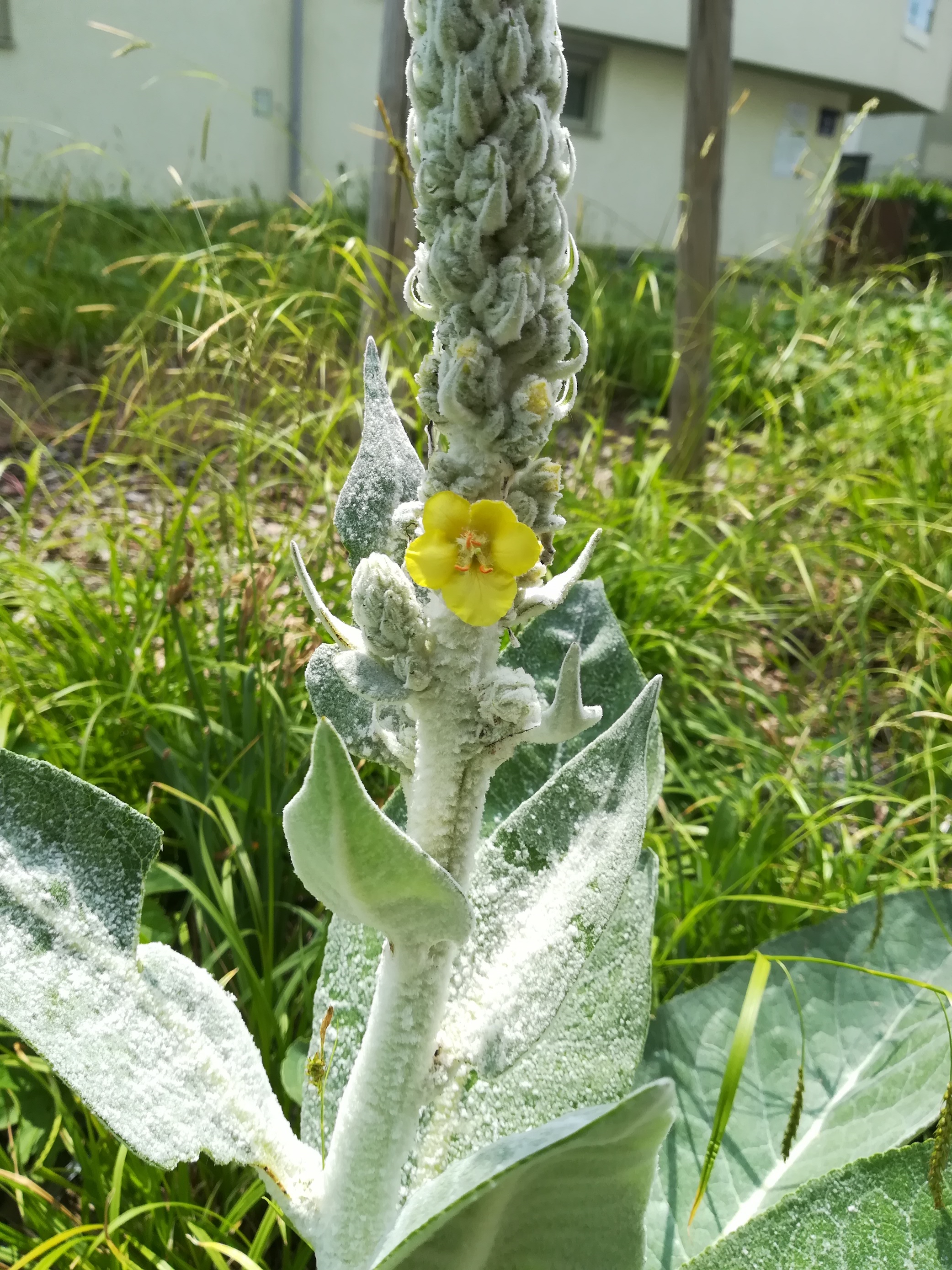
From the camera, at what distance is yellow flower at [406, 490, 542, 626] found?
458 millimetres

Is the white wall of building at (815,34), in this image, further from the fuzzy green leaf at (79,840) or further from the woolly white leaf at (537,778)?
the fuzzy green leaf at (79,840)

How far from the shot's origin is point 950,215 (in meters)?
10.2

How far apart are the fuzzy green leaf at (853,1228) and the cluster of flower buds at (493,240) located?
471 millimetres

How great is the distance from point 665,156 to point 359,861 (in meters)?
9.98

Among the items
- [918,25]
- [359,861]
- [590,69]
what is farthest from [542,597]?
[918,25]

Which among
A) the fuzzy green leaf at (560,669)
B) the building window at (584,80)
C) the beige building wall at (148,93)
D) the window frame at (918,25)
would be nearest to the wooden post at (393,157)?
the fuzzy green leaf at (560,669)

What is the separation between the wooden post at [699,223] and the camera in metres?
2.37

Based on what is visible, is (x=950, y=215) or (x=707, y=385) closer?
(x=707, y=385)

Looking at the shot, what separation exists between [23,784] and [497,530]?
1.26 feet

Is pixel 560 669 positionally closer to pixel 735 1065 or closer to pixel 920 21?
pixel 735 1065

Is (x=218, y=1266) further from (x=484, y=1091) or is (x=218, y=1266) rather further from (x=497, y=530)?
(x=497, y=530)

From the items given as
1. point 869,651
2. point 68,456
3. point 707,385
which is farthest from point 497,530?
point 68,456

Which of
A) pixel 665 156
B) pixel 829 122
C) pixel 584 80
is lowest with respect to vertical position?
pixel 665 156

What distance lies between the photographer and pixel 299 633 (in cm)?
152
